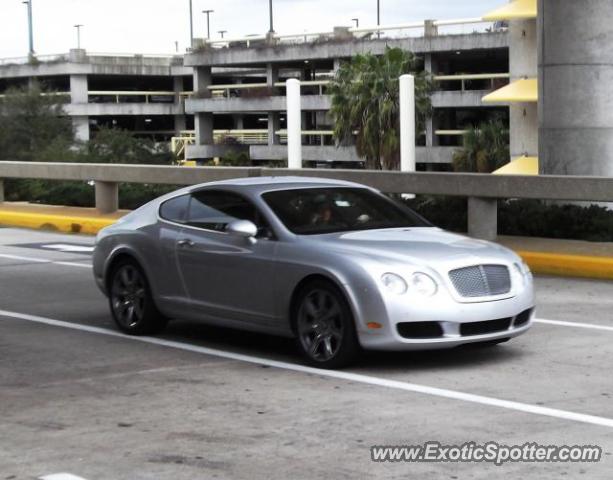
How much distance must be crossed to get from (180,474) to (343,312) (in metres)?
3.05

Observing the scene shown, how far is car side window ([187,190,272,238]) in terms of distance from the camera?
1066 cm

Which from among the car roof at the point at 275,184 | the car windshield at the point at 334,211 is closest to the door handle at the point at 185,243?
the car roof at the point at 275,184

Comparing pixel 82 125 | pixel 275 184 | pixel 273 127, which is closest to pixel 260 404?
pixel 275 184

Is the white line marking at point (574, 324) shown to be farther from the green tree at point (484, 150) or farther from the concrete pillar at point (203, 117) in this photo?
the concrete pillar at point (203, 117)

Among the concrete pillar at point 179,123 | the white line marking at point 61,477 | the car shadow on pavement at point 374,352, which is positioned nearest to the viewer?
the white line marking at point 61,477

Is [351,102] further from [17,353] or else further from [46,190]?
[17,353]

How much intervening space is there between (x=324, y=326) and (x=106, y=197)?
1403cm

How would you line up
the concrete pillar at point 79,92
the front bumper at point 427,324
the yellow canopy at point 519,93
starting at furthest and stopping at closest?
the concrete pillar at point 79,92, the yellow canopy at point 519,93, the front bumper at point 427,324

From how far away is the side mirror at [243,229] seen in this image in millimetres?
10375

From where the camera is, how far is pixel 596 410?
819cm

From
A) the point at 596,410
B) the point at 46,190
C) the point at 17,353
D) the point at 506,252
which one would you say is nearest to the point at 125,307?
the point at 17,353

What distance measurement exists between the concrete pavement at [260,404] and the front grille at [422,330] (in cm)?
28

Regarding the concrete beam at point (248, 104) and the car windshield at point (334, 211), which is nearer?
the car windshield at point (334, 211)

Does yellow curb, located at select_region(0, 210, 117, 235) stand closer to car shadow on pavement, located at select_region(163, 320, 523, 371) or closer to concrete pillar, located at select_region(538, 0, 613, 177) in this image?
concrete pillar, located at select_region(538, 0, 613, 177)
